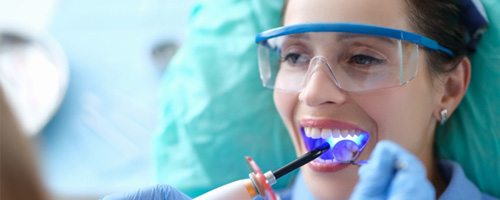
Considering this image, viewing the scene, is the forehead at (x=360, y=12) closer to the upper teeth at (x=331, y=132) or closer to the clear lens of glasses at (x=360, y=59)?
the clear lens of glasses at (x=360, y=59)

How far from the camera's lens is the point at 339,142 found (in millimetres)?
1184

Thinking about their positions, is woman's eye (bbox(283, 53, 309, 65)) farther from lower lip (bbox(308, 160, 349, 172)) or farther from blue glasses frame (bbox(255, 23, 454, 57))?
lower lip (bbox(308, 160, 349, 172))

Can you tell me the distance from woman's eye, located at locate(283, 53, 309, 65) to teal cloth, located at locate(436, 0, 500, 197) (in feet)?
1.37

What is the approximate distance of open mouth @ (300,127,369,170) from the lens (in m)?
1.18

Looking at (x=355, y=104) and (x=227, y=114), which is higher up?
(x=227, y=114)

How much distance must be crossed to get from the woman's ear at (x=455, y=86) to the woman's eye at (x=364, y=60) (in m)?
0.20

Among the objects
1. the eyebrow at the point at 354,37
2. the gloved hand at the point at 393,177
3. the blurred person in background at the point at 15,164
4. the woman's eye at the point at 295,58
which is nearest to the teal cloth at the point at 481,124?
the eyebrow at the point at 354,37

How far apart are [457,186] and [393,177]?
46 cm

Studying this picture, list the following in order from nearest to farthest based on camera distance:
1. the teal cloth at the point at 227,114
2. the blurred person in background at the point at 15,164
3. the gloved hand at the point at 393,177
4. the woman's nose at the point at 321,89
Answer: the blurred person in background at the point at 15,164
the gloved hand at the point at 393,177
the woman's nose at the point at 321,89
the teal cloth at the point at 227,114

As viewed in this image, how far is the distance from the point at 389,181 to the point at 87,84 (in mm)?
1397

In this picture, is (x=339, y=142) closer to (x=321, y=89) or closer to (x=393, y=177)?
(x=321, y=89)

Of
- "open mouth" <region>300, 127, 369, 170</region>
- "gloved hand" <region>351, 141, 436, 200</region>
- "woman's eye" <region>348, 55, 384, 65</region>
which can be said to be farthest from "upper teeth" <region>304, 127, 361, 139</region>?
"gloved hand" <region>351, 141, 436, 200</region>

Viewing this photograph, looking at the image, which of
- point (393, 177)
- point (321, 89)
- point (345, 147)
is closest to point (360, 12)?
point (321, 89)

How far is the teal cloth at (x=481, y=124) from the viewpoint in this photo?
1.32 meters
